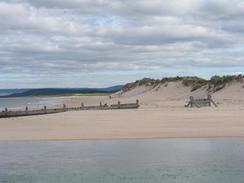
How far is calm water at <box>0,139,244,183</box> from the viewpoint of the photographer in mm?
18203

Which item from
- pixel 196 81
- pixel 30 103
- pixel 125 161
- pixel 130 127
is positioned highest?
pixel 196 81

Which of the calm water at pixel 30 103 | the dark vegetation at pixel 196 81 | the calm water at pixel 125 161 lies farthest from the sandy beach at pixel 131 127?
the calm water at pixel 30 103

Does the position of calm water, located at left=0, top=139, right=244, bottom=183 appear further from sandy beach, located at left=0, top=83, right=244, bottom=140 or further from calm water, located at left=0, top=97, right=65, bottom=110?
calm water, located at left=0, top=97, right=65, bottom=110

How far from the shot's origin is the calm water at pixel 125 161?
1820 centimetres

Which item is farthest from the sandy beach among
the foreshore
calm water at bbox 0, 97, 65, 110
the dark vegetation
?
calm water at bbox 0, 97, 65, 110

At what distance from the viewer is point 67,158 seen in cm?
2259

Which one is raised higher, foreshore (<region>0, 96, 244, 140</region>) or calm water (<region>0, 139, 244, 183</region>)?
foreshore (<region>0, 96, 244, 140</region>)

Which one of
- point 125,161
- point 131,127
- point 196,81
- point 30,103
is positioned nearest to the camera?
point 125,161

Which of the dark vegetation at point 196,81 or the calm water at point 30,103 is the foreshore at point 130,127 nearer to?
the dark vegetation at point 196,81

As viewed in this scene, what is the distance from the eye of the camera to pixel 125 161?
21.5m

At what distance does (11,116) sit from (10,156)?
25799 mm

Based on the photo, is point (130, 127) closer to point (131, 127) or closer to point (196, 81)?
point (131, 127)

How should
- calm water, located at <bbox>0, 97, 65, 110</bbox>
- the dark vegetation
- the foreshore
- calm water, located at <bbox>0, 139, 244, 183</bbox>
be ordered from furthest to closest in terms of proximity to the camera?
1. calm water, located at <bbox>0, 97, 65, 110</bbox>
2. the dark vegetation
3. the foreshore
4. calm water, located at <bbox>0, 139, 244, 183</bbox>

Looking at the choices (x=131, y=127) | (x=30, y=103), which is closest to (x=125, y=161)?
(x=131, y=127)
